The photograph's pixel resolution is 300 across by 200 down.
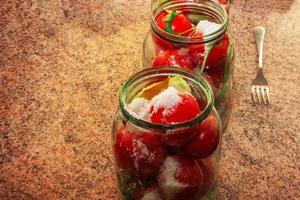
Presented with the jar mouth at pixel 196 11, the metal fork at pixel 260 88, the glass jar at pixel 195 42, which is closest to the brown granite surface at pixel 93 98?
the metal fork at pixel 260 88

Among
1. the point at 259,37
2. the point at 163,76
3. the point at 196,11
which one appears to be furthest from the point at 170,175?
the point at 259,37

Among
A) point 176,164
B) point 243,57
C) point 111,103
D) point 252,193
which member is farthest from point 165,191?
point 243,57

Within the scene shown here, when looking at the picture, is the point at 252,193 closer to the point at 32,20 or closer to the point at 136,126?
the point at 136,126

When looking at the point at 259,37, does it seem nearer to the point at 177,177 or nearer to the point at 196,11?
the point at 196,11

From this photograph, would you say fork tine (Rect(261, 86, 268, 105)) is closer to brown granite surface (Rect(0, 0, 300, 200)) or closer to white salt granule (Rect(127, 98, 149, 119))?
brown granite surface (Rect(0, 0, 300, 200))

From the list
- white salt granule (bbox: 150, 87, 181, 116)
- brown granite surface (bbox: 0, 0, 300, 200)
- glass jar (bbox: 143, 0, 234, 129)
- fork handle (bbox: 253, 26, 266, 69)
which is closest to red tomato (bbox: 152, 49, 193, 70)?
glass jar (bbox: 143, 0, 234, 129)

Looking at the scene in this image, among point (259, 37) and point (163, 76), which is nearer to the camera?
point (163, 76)

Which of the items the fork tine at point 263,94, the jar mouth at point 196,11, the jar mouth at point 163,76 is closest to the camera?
the jar mouth at point 163,76

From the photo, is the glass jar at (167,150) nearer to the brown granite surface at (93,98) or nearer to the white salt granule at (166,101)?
the white salt granule at (166,101)
